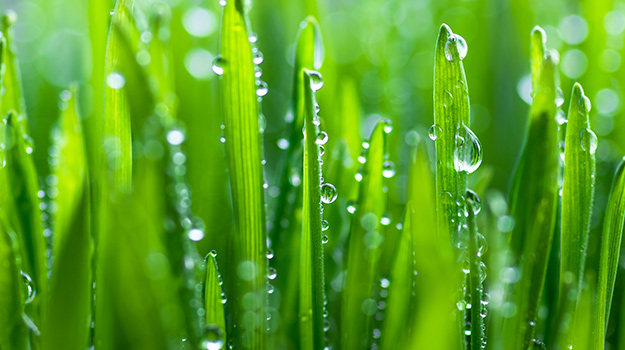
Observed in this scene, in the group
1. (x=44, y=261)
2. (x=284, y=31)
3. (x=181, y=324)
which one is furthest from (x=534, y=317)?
(x=284, y=31)

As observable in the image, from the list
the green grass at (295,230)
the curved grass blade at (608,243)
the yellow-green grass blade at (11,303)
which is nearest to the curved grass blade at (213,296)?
the green grass at (295,230)

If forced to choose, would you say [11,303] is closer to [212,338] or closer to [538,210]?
[212,338]

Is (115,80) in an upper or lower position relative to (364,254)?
upper

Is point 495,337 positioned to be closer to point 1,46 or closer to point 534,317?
point 534,317

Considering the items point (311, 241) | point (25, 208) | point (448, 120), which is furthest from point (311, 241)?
point (25, 208)

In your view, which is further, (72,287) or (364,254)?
(364,254)

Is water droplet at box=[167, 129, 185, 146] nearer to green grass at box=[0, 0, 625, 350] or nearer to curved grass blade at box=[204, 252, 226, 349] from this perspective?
green grass at box=[0, 0, 625, 350]

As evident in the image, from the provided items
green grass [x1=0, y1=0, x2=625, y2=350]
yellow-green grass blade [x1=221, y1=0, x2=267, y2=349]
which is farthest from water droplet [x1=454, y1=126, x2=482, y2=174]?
yellow-green grass blade [x1=221, y1=0, x2=267, y2=349]
